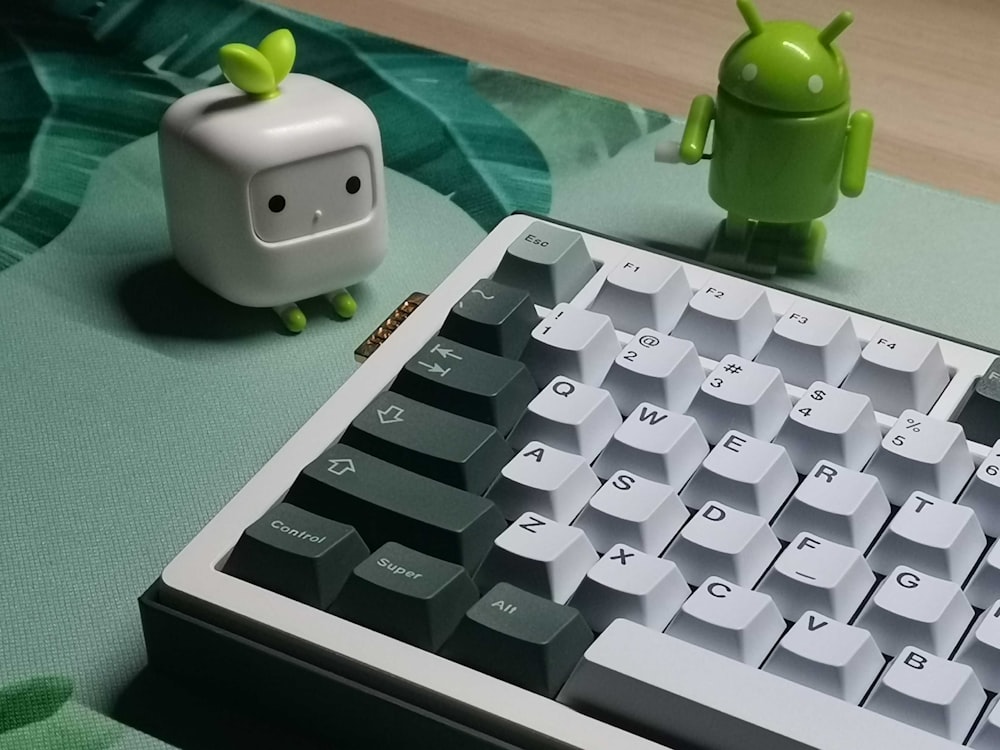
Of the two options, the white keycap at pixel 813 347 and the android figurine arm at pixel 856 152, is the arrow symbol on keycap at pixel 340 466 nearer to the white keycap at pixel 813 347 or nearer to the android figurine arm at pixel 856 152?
Answer: the white keycap at pixel 813 347

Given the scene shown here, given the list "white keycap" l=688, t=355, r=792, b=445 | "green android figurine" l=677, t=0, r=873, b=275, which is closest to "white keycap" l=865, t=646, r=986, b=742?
"white keycap" l=688, t=355, r=792, b=445

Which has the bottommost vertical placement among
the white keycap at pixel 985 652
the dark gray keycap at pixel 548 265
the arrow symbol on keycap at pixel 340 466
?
the white keycap at pixel 985 652

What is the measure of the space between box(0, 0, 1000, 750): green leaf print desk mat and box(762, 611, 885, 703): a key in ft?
0.47

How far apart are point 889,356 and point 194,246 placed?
0.93 feet

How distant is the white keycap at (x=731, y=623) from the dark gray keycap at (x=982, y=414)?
115mm

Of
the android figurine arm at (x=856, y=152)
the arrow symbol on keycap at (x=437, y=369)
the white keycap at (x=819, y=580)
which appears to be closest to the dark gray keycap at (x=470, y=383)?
the arrow symbol on keycap at (x=437, y=369)

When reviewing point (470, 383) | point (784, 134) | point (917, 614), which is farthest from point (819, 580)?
point (784, 134)

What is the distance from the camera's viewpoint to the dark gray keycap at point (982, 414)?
46cm

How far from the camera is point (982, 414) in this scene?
46cm

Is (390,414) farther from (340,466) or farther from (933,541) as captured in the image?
(933,541)

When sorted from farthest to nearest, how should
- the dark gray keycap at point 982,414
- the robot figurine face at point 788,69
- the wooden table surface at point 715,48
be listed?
the wooden table surface at point 715,48 → the robot figurine face at point 788,69 → the dark gray keycap at point 982,414

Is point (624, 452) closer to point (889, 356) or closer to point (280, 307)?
→ point (889, 356)

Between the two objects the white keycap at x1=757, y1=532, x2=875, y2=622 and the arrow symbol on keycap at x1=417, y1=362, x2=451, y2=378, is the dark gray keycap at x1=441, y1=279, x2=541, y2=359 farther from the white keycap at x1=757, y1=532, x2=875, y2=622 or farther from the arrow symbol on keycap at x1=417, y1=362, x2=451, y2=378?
the white keycap at x1=757, y1=532, x2=875, y2=622

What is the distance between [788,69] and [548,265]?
0.49ft
